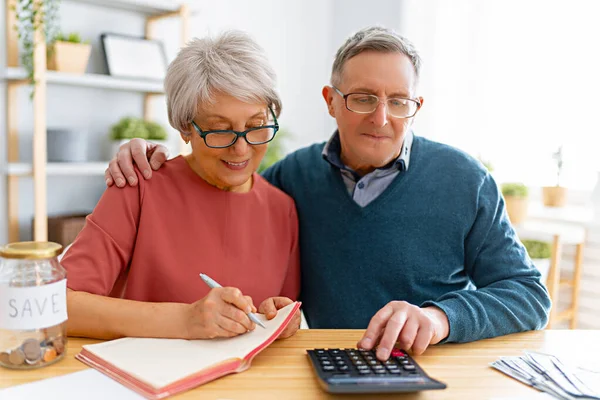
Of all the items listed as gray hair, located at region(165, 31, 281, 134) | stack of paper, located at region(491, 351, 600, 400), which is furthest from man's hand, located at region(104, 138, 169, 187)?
stack of paper, located at region(491, 351, 600, 400)

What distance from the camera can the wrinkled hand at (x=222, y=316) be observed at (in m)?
0.97

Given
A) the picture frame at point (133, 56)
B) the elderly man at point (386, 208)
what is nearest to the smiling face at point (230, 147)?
the elderly man at point (386, 208)

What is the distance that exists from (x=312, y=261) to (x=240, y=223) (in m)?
0.24

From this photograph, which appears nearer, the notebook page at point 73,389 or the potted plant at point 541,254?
the notebook page at point 73,389

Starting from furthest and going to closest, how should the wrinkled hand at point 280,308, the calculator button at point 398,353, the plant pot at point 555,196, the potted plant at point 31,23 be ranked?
1. the plant pot at point 555,196
2. the potted plant at point 31,23
3. the wrinkled hand at point 280,308
4. the calculator button at point 398,353

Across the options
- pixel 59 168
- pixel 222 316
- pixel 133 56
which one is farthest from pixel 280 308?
pixel 133 56

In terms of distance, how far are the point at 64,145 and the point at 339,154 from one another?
5.88 ft

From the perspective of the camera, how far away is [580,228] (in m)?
3.05

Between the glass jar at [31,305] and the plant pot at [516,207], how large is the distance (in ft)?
8.33

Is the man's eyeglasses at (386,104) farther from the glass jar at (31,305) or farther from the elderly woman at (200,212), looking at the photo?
the glass jar at (31,305)

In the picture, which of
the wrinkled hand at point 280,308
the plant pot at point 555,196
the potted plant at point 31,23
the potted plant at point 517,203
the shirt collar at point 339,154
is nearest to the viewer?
the wrinkled hand at point 280,308

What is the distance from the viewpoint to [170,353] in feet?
3.04

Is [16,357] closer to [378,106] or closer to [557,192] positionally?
[378,106]

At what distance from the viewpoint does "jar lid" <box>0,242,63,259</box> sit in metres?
0.83
